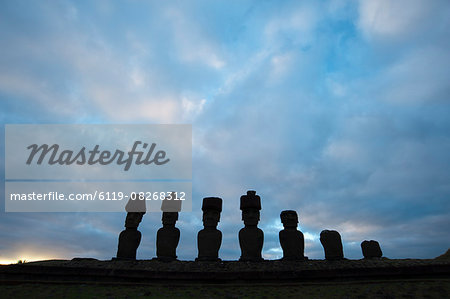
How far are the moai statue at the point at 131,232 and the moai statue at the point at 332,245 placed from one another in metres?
9.38

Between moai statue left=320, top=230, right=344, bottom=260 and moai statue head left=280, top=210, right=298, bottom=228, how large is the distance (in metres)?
1.47

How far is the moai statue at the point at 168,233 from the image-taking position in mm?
15227

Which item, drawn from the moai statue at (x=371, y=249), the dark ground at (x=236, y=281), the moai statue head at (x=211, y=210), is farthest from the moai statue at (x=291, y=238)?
the moai statue at (x=371, y=249)

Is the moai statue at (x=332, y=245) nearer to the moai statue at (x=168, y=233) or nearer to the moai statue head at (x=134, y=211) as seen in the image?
the moai statue at (x=168, y=233)

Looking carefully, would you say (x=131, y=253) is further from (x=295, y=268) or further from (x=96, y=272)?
(x=295, y=268)

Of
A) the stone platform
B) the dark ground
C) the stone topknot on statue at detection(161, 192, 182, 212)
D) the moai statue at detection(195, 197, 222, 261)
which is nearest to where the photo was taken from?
the dark ground

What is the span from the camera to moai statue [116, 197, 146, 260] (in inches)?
605

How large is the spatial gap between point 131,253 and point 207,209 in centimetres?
444

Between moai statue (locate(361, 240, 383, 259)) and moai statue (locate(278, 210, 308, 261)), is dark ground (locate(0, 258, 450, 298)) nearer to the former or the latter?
moai statue (locate(278, 210, 308, 261))

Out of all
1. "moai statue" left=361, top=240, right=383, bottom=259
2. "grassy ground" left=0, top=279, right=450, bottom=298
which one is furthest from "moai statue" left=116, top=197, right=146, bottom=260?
"moai statue" left=361, top=240, right=383, bottom=259

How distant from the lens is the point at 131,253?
15.4 meters

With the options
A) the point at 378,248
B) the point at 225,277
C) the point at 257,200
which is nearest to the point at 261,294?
the point at 225,277

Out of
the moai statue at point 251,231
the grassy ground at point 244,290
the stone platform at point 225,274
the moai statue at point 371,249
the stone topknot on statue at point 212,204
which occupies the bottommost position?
the grassy ground at point 244,290

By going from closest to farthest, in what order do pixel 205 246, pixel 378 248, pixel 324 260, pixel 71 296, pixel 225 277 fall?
1. pixel 71 296
2. pixel 225 277
3. pixel 324 260
4. pixel 205 246
5. pixel 378 248
